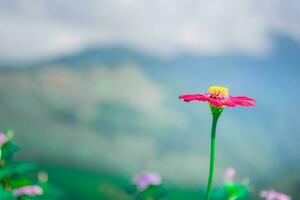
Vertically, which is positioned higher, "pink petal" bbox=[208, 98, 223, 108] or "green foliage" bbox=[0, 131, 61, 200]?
"green foliage" bbox=[0, 131, 61, 200]

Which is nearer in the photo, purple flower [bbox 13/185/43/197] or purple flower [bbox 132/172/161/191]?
purple flower [bbox 13/185/43/197]

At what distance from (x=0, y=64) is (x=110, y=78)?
450 mm

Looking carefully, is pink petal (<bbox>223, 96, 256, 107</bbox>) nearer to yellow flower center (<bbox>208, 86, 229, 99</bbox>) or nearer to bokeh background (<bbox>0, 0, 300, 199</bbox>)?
yellow flower center (<bbox>208, 86, 229, 99</bbox>)

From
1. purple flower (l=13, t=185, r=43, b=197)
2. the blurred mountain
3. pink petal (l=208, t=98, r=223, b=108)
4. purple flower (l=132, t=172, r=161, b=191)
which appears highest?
the blurred mountain

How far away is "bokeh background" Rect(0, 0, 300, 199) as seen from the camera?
253cm

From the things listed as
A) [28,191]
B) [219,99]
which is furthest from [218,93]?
[28,191]

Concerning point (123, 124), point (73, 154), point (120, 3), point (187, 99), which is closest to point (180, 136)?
point (123, 124)

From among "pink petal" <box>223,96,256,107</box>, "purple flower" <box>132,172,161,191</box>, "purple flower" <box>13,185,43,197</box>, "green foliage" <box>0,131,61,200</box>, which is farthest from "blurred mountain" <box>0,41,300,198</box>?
"pink petal" <box>223,96,256,107</box>

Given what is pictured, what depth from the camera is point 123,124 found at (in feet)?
8.40

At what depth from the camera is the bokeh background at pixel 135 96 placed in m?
2.53

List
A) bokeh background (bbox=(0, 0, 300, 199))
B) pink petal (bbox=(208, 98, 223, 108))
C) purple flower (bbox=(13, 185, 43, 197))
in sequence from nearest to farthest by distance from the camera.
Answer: pink petal (bbox=(208, 98, 223, 108)), purple flower (bbox=(13, 185, 43, 197)), bokeh background (bbox=(0, 0, 300, 199))

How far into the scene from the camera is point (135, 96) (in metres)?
2.56

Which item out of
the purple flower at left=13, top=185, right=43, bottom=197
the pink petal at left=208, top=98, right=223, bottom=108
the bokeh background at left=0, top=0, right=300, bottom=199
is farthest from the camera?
the bokeh background at left=0, top=0, right=300, bottom=199

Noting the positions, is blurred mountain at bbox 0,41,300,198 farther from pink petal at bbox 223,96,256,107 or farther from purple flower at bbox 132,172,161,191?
pink petal at bbox 223,96,256,107
